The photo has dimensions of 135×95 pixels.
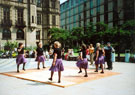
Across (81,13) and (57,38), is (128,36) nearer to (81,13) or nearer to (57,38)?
(57,38)

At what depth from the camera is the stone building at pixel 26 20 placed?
36.7 m

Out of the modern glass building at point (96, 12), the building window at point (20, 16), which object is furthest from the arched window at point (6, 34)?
the modern glass building at point (96, 12)

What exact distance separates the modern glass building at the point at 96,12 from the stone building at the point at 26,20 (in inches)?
642

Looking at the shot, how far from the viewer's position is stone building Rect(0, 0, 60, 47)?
120 feet

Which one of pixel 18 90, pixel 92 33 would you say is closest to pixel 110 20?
pixel 92 33

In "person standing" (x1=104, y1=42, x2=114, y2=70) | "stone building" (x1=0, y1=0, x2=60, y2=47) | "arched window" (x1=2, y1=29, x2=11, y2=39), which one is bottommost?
"person standing" (x1=104, y1=42, x2=114, y2=70)

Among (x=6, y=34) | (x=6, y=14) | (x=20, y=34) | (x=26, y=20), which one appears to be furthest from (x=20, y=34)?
(x=6, y=14)

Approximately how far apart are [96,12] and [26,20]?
27175mm

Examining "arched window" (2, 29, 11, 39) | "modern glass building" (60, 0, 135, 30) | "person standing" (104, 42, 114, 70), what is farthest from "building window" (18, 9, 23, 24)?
"person standing" (104, 42, 114, 70)

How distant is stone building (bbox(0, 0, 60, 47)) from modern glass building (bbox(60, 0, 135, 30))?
1630 centimetres

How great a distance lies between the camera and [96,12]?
56.6m

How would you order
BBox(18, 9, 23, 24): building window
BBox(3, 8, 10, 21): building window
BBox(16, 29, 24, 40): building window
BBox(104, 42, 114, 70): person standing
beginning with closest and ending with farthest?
1. BBox(104, 42, 114, 70): person standing
2. BBox(3, 8, 10, 21): building window
3. BBox(18, 9, 23, 24): building window
4. BBox(16, 29, 24, 40): building window

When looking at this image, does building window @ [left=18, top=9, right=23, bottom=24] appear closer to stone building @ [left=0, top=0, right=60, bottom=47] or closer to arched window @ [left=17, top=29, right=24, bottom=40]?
stone building @ [left=0, top=0, right=60, bottom=47]

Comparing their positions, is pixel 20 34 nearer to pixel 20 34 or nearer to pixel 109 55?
pixel 20 34
